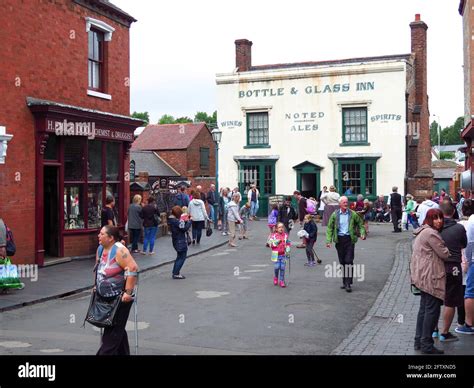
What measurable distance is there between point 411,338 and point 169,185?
2705 cm

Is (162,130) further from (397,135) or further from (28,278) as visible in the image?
(28,278)

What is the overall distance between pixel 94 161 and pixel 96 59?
9.96 ft

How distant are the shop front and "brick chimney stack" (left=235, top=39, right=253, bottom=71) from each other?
19.2 m

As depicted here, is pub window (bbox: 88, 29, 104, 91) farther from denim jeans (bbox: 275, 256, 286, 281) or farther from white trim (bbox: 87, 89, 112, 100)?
denim jeans (bbox: 275, 256, 286, 281)

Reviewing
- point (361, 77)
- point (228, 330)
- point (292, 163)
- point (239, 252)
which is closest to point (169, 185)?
point (292, 163)

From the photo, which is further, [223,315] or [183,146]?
[183,146]

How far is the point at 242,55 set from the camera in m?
36.7

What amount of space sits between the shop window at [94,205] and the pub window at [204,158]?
28257mm

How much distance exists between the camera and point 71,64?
655 inches

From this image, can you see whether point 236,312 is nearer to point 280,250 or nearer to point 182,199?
point 280,250

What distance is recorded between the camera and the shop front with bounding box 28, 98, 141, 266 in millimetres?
15307

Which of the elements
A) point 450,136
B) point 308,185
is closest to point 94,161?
point 308,185

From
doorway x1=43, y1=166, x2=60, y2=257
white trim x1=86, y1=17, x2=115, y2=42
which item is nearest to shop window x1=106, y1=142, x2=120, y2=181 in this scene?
doorway x1=43, y1=166, x2=60, y2=257

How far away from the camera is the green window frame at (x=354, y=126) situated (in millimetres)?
31500
